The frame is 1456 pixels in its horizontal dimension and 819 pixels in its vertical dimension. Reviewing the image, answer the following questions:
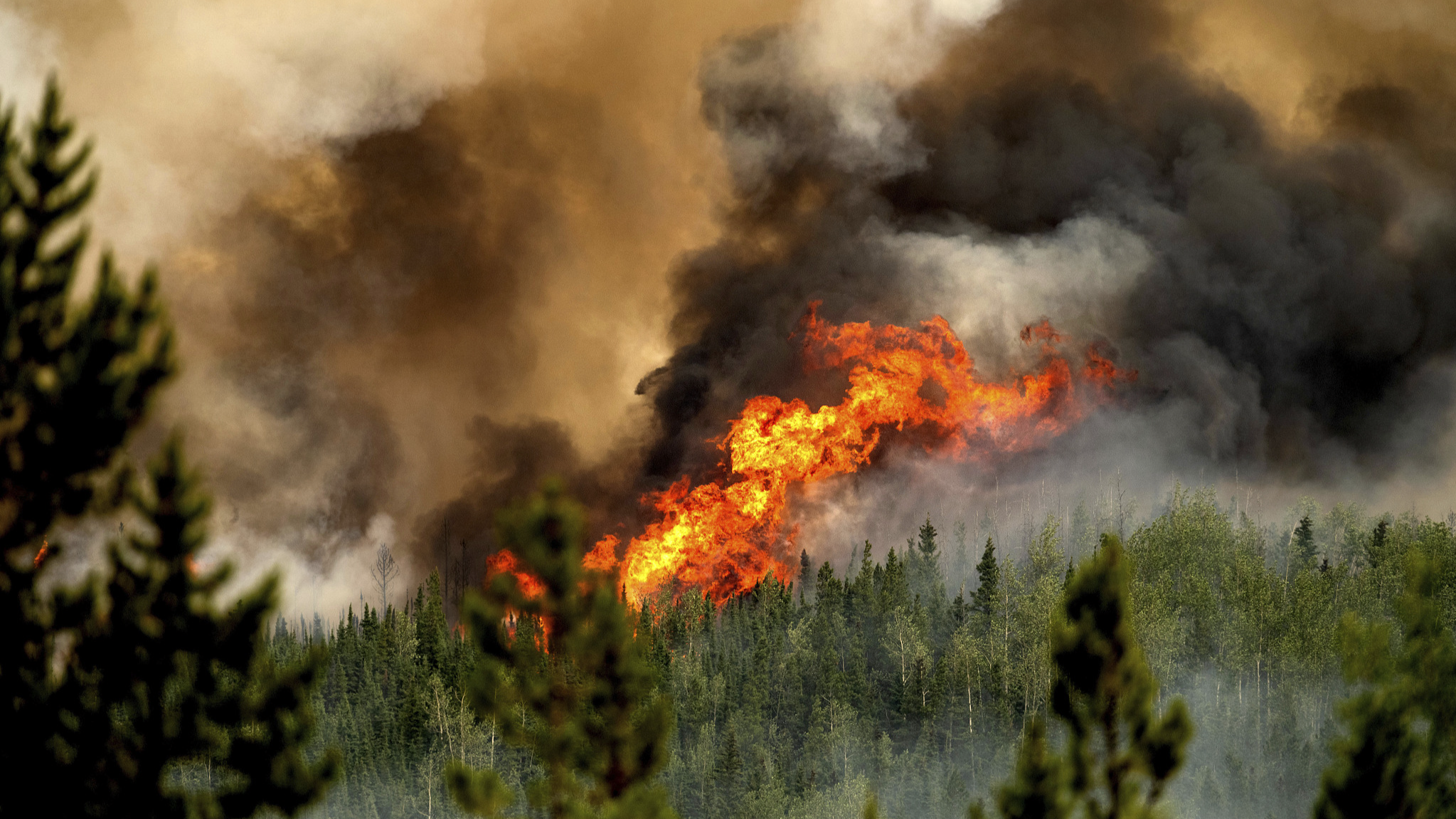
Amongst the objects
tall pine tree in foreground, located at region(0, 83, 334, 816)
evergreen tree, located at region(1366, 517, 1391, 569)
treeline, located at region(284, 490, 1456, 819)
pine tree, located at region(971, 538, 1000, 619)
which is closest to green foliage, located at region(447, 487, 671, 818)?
tall pine tree in foreground, located at region(0, 83, 334, 816)

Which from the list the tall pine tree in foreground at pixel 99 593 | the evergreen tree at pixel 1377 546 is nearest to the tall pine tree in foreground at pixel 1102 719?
the tall pine tree in foreground at pixel 99 593

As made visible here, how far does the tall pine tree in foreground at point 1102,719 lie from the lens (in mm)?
26312

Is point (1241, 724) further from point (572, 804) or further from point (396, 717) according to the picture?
point (572, 804)

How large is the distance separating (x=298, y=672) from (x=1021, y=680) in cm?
10153

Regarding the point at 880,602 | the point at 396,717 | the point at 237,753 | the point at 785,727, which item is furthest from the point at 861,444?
the point at 237,753

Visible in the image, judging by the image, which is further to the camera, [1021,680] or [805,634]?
[805,634]

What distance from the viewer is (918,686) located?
11181 cm

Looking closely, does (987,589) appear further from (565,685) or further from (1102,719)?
(565,685)

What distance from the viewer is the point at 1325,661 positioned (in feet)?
348

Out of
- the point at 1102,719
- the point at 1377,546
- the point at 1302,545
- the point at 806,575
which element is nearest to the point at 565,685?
the point at 1102,719

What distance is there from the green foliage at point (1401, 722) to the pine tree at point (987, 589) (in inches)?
3732

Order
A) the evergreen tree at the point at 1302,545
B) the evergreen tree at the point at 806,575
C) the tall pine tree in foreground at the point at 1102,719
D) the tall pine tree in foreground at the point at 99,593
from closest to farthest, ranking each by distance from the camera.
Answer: the tall pine tree in foreground at the point at 99,593 → the tall pine tree in foreground at the point at 1102,719 → the evergreen tree at the point at 1302,545 → the evergreen tree at the point at 806,575

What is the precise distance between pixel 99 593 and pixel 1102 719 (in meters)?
23.8

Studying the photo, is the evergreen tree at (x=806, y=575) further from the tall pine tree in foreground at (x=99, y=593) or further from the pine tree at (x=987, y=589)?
the tall pine tree in foreground at (x=99, y=593)
